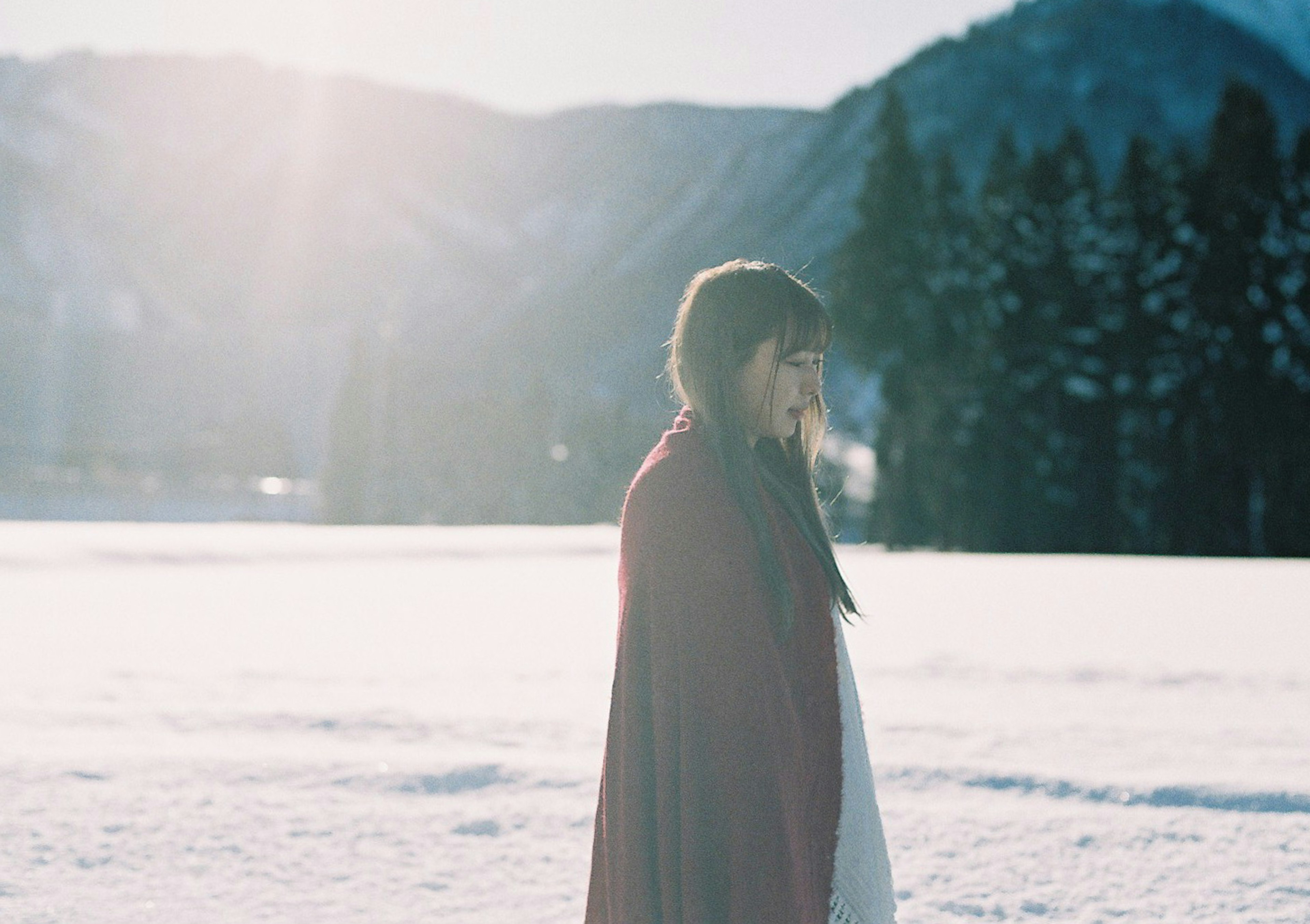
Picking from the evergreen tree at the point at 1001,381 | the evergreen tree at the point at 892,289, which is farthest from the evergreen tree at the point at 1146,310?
the evergreen tree at the point at 892,289

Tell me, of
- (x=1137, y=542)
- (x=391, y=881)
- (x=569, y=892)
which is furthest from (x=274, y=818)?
(x=1137, y=542)

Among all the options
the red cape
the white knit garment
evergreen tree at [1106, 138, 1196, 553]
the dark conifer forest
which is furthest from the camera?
evergreen tree at [1106, 138, 1196, 553]

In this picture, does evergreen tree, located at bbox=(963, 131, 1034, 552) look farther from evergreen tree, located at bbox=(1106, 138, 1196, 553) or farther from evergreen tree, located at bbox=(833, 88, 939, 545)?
evergreen tree, located at bbox=(1106, 138, 1196, 553)

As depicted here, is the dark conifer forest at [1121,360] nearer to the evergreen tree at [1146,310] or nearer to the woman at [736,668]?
the evergreen tree at [1146,310]

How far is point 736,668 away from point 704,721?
0.32 feet

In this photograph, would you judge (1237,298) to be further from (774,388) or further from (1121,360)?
(774,388)

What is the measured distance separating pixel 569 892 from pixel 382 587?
1125 cm

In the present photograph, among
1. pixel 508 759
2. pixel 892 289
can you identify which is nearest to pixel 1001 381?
pixel 892 289

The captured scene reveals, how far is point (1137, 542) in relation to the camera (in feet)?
111

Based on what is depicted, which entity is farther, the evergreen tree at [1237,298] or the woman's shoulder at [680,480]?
the evergreen tree at [1237,298]

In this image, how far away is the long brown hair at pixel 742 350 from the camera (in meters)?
2.06

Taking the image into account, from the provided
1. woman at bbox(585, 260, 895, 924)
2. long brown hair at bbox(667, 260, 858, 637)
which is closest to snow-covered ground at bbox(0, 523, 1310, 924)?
woman at bbox(585, 260, 895, 924)

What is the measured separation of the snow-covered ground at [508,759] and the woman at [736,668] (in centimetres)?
201

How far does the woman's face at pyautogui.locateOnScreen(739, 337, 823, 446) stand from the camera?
83.7 inches
